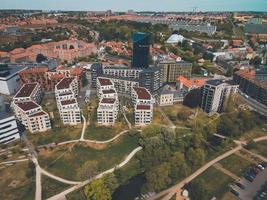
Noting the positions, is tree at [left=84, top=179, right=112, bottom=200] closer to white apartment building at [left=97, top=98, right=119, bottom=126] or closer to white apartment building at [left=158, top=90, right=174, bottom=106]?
white apartment building at [left=97, top=98, right=119, bottom=126]

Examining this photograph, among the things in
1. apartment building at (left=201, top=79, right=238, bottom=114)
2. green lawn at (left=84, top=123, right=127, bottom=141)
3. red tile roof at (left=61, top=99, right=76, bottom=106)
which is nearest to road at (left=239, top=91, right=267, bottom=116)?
apartment building at (left=201, top=79, right=238, bottom=114)

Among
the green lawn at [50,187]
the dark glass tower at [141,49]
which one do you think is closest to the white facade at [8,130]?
the green lawn at [50,187]

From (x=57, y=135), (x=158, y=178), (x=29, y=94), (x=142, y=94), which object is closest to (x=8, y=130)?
(x=57, y=135)

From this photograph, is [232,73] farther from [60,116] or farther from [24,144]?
[24,144]

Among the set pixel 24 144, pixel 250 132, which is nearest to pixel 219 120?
pixel 250 132

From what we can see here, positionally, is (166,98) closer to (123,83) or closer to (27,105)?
(123,83)

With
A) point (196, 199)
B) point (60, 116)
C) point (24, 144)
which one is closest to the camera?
point (196, 199)

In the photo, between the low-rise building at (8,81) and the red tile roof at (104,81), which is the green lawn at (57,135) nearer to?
the red tile roof at (104,81)

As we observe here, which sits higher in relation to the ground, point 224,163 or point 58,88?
point 58,88
